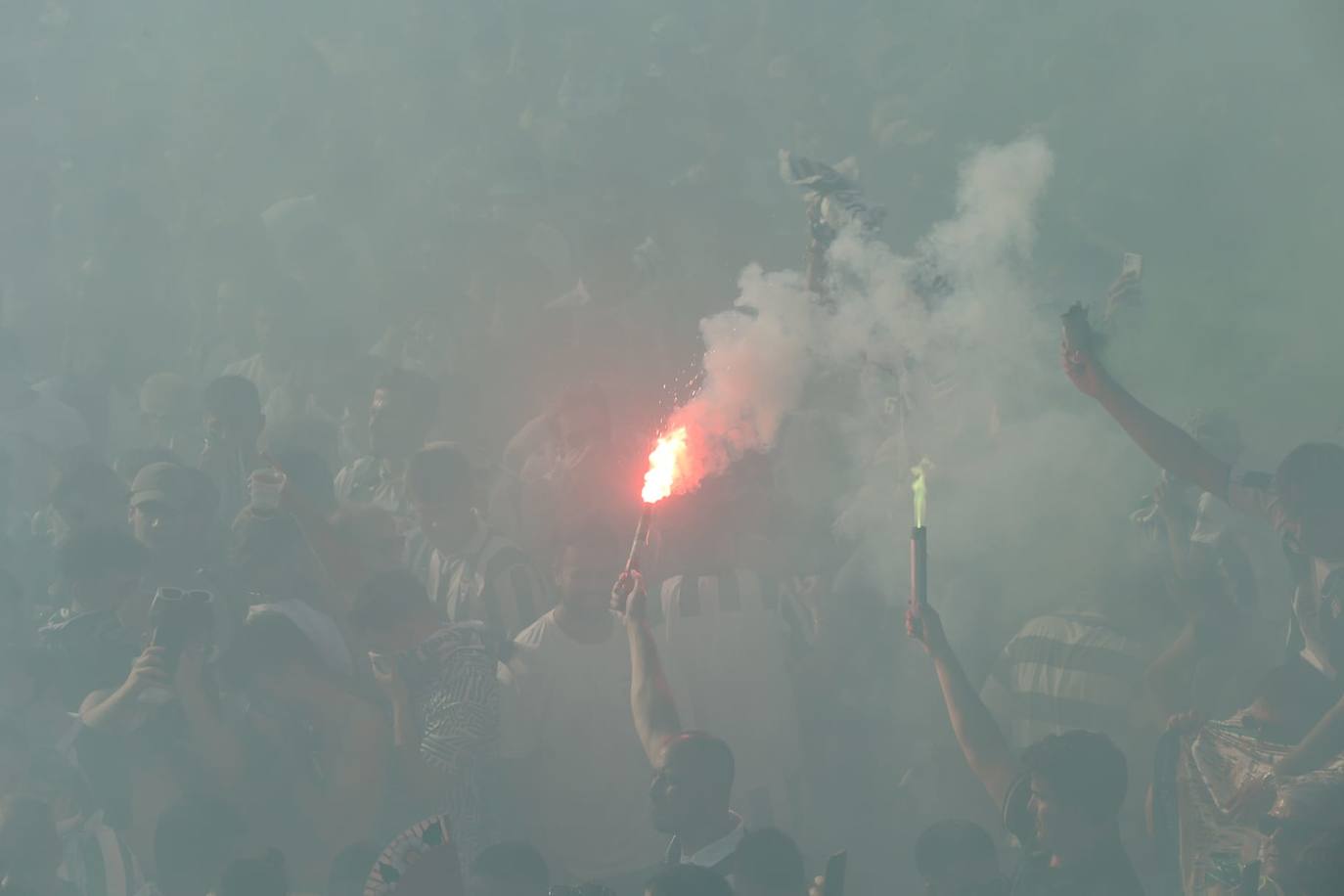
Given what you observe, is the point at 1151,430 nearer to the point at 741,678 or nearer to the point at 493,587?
the point at 741,678

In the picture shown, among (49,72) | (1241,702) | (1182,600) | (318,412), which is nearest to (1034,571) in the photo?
(1182,600)

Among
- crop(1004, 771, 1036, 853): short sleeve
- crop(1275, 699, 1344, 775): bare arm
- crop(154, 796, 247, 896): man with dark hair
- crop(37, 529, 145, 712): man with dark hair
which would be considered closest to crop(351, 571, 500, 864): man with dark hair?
crop(154, 796, 247, 896): man with dark hair

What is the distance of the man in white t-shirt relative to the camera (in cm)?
517

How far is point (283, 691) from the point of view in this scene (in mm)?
4980

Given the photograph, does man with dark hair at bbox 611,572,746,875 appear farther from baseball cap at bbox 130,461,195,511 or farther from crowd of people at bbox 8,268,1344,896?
baseball cap at bbox 130,461,195,511

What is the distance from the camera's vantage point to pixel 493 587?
20.4 feet

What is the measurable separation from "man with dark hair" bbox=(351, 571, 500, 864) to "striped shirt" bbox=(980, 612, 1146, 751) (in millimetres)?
2711

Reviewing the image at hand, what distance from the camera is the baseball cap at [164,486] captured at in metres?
6.71

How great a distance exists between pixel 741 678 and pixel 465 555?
188cm

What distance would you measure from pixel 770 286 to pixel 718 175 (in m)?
6.07

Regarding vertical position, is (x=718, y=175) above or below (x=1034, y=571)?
above

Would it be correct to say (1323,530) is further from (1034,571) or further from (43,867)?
(43,867)

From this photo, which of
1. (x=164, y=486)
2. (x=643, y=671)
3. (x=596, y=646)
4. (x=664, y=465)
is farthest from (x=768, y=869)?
(x=164, y=486)

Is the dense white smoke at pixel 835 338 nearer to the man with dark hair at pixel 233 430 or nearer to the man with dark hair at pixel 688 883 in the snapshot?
the man with dark hair at pixel 688 883
